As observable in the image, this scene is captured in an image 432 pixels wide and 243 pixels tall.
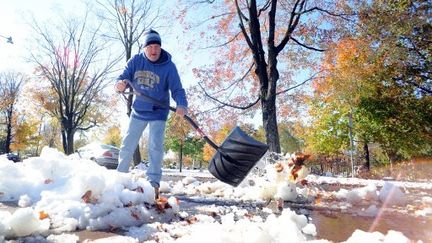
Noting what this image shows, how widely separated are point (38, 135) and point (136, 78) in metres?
38.2

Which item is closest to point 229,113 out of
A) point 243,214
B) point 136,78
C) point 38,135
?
point 136,78

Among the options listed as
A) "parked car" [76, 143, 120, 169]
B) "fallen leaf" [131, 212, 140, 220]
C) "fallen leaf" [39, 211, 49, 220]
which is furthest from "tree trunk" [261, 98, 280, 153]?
"parked car" [76, 143, 120, 169]

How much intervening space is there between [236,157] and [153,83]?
4.00 feet

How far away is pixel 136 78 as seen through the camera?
146 inches

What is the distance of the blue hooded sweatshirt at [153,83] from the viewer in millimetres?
3621

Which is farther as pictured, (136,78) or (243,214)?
(136,78)

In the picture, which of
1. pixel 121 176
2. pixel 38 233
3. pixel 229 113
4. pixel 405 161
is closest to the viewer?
pixel 38 233

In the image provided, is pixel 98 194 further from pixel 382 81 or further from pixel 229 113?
pixel 382 81

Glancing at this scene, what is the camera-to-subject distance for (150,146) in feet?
11.7

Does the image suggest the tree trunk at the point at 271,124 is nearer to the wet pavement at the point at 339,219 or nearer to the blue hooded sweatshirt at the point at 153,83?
the wet pavement at the point at 339,219

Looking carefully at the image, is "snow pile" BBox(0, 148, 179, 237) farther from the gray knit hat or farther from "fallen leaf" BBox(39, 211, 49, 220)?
the gray knit hat

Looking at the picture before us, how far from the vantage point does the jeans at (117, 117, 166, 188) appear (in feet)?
11.4

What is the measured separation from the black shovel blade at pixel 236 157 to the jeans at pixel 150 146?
0.57 meters

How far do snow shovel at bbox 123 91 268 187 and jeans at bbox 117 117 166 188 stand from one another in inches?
13.5
